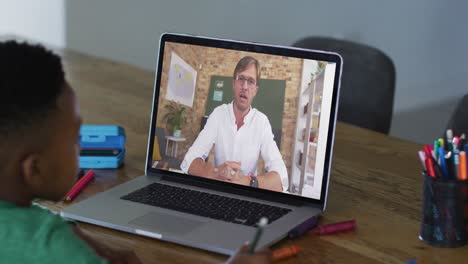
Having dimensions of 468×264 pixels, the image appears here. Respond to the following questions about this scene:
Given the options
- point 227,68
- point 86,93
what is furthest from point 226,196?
point 86,93

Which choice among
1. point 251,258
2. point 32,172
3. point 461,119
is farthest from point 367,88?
point 32,172

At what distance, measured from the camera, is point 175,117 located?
1.55 metres

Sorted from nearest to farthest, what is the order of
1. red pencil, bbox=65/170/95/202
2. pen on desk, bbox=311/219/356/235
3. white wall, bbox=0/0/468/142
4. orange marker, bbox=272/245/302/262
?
1. orange marker, bbox=272/245/302/262
2. pen on desk, bbox=311/219/356/235
3. red pencil, bbox=65/170/95/202
4. white wall, bbox=0/0/468/142

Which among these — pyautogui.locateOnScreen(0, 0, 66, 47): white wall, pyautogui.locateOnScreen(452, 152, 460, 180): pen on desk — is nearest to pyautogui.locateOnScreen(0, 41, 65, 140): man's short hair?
pyautogui.locateOnScreen(452, 152, 460, 180): pen on desk

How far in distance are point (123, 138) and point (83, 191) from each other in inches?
7.2

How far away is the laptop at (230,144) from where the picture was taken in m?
1.38

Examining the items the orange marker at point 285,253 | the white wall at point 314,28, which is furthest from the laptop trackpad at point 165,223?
the white wall at point 314,28

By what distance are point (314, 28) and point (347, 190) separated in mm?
1601

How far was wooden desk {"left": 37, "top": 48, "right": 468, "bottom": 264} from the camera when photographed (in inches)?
50.5

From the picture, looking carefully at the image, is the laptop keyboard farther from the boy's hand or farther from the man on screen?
the boy's hand

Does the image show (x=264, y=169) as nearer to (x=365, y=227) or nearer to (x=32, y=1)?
(x=365, y=227)

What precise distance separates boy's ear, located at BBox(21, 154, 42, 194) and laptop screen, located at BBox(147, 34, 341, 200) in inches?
20.7

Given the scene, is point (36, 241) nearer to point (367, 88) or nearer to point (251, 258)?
point (251, 258)

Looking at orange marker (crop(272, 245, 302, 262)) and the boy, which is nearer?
the boy
